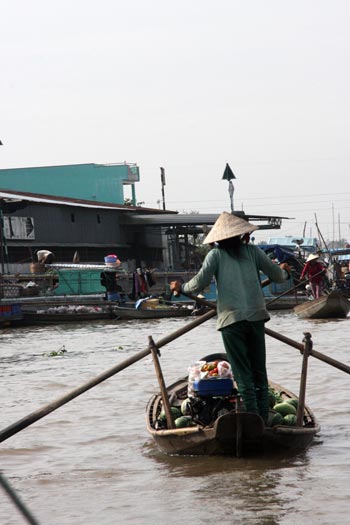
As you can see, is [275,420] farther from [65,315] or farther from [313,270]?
[65,315]

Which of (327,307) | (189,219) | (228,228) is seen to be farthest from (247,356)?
(189,219)

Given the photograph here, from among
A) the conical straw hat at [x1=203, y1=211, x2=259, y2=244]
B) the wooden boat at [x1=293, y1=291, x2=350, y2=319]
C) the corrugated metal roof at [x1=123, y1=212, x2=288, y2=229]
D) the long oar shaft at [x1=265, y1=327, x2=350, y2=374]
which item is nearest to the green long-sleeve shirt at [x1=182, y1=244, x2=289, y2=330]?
the conical straw hat at [x1=203, y1=211, x2=259, y2=244]

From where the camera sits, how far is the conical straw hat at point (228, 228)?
6.67 m

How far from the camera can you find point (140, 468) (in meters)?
7.15

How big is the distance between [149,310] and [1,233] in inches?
245

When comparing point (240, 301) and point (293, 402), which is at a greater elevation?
point (240, 301)

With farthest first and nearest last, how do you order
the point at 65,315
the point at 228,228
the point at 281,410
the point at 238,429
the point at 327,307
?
1. the point at 65,315
2. the point at 327,307
3. the point at 281,410
4. the point at 228,228
5. the point at 238,429

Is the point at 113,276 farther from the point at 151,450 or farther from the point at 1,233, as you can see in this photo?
the point at 151,450

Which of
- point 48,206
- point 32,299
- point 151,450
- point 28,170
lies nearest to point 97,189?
point 28,170

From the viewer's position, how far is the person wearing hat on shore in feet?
21.9

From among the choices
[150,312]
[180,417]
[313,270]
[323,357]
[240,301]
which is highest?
[240,301]

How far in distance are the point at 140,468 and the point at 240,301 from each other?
4.93 ft

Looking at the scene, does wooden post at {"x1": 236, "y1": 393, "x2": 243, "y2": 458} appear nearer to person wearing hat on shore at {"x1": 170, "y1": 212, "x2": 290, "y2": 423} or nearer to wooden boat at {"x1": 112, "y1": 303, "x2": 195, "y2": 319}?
person wearing hat on shore at {"x1": 170, "y1": 212, "x2": 290, "y2": 423}

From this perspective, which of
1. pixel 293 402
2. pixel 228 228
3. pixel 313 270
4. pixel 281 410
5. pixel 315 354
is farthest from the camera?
pixel 313 270
